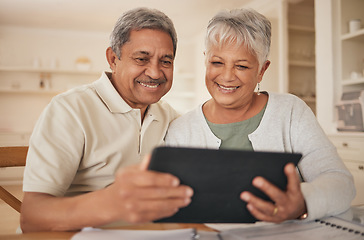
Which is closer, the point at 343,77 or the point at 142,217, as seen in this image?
the point at 142,217

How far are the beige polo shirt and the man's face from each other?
7cm

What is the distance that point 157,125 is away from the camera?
1.50 metres

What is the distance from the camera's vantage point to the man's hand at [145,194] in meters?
0.69

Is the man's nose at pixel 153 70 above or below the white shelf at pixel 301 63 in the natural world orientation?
below

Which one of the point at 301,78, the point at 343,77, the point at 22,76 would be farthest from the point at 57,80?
the point at 343,77

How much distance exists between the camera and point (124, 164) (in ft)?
4.28

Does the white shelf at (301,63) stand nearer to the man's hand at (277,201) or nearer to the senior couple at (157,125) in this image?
the senior couple at (157,125)

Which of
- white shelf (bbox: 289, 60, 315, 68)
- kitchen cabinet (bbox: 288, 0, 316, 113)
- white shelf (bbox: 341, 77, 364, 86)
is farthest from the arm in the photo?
kitchen cabinet (bbox: 288, 0, 316, 113)

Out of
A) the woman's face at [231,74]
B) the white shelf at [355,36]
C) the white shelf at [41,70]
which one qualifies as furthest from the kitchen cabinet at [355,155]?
the white shelf at [41,70]

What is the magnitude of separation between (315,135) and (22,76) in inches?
257

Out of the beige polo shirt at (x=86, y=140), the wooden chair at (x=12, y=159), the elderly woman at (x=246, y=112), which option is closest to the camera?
the beige polo shirt at (x=86, y=140)

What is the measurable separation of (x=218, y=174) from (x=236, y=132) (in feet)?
2.37

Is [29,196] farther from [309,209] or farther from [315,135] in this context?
[315,135]

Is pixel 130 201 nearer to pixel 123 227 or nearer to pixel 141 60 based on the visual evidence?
pixel 123 227
